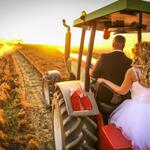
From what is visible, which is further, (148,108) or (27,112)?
(27,112)

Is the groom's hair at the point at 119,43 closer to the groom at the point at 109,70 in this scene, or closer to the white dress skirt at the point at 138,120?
the groom at the point at 109,70

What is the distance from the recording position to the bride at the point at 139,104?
2.82 meters

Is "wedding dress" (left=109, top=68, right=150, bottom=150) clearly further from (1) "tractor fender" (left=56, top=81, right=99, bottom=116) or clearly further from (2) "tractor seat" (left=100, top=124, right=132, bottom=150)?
(1) "tractor fender" (left=56, top=81, right=99, bottom=116)

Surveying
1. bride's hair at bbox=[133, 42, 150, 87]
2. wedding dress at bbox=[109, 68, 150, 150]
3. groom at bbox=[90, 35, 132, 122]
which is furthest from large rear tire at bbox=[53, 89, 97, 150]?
bride's hair at bbox=[133, 42, 150, 87]

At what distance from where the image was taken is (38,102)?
7766 mm

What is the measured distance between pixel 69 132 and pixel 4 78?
8.51 m

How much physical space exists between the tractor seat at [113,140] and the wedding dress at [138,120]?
0.05m

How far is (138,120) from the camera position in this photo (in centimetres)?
293

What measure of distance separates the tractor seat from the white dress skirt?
53 millimetres

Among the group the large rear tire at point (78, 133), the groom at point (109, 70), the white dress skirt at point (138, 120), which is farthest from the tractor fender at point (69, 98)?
the white dress skirt at point (138, 120)

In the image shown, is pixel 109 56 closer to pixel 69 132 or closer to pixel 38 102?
pixel 69 132

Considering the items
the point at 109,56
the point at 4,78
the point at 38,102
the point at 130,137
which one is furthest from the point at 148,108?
the point at 4,78

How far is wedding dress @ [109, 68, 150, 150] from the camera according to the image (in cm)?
284

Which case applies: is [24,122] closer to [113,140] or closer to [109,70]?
[109,70]
